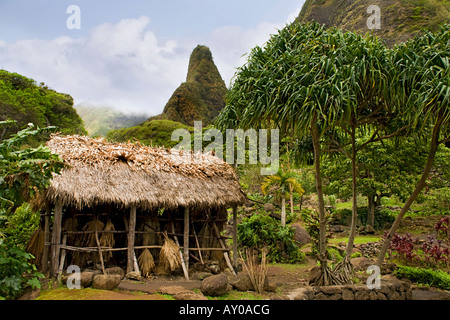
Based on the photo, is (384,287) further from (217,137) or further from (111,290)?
(217,137)

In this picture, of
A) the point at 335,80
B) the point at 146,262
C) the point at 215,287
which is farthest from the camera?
the point at 146,262

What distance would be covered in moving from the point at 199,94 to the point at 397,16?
26.3 meters

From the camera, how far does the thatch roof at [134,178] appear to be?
24.7 ft

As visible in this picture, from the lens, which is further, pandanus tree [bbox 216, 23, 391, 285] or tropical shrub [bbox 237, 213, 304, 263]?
tropical shrub [bbox 237, 213, 304, 263]

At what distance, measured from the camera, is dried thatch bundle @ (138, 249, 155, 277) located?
27.3 ft

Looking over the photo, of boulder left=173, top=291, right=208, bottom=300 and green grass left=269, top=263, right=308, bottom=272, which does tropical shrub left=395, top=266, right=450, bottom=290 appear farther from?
boulder left=173, top=291, right=208, bottom=300

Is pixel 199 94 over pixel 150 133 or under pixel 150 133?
over

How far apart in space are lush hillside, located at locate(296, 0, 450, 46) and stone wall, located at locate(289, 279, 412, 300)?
90.4ft

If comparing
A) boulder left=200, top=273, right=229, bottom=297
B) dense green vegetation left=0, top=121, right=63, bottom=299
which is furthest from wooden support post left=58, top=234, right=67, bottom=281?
boulder left=200, top=273, right=229, bottom=297

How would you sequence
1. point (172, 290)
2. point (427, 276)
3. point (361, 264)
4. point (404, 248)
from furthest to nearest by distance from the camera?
point (404, 248) → point (361, 264) → point (427, 276) → point (172, 290)

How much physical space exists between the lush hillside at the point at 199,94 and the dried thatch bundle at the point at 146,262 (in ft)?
99.8

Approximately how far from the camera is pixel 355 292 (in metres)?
7.13

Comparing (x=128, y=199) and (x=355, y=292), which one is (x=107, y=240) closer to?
(x=128, y=199)

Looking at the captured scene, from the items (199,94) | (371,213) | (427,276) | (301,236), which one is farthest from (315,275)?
(199,94)
